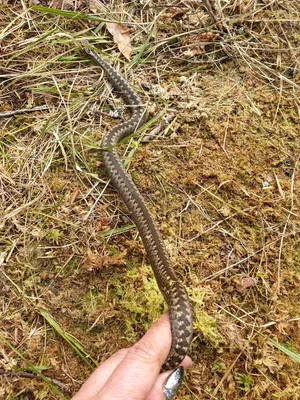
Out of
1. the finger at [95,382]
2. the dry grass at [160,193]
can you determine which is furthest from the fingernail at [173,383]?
the dry grass at [160,193]

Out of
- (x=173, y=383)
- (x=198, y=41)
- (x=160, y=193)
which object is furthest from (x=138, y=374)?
(x=198, y=41)

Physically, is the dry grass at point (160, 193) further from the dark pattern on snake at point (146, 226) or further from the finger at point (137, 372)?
the finger at point (137, 372)

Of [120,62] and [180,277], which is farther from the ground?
[120,62]

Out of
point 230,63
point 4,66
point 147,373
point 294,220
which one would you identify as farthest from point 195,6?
point 147,373

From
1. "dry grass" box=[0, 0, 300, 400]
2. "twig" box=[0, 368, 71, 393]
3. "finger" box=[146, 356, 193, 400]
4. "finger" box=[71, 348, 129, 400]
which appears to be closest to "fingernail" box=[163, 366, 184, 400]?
"finger" box=[146, 356, 193, 400]

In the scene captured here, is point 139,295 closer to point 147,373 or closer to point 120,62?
point 147,373

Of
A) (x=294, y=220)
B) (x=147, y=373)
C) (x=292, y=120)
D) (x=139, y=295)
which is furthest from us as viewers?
(x=292, y=120)
